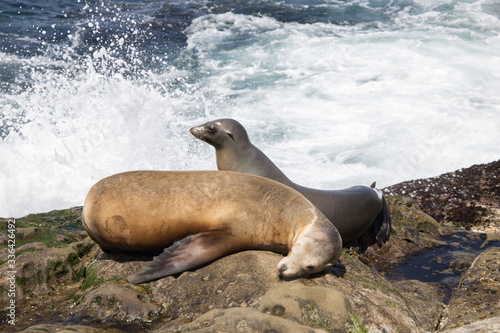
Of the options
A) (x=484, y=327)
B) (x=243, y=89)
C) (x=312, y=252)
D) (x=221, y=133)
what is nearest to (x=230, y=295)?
(x=312, y=252)

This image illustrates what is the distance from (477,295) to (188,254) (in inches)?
93.3

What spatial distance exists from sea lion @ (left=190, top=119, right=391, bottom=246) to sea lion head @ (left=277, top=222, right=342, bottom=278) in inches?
66.8

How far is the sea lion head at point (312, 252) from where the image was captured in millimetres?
3574

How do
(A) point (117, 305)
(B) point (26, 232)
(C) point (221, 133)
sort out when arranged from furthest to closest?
(C) point (221, 133) → (B) point (26, 232) → (A) point (117, 305)

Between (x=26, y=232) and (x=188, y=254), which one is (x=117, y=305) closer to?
(x=188, y=254)

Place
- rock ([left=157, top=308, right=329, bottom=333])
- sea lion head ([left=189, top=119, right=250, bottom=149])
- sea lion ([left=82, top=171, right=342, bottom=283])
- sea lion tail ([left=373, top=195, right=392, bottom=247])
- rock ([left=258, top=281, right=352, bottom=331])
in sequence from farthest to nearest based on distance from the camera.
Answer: sea lion head ([left=189, top=119, right=250, bottom=149]) < sea lion tail ([left=373, top=195, right=392, bottom=247]) < sea lion ([left=82, top=171, right=342, bottom=283]) < rock ([left=258, top=281, right=352, bottom=331]) < rock ([left=157, top=308, right=329, bottom=333])

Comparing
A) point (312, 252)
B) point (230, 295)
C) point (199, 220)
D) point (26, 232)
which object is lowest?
point (26, 232)

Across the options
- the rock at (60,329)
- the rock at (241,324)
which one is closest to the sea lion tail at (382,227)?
the rock at (241,324)

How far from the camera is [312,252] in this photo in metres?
3.71

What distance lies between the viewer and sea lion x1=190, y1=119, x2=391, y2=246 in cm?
573

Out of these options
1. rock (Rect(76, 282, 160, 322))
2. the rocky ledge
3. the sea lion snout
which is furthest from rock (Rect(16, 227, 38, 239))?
the sea lion snout

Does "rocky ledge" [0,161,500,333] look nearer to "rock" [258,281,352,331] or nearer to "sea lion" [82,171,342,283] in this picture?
"rock" [258,281,352,331]

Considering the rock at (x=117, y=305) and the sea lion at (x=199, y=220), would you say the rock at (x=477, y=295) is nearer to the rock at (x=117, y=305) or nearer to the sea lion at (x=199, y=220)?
the sea lion at (x=199, y=220)

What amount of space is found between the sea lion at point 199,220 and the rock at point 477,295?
1.05 metres
